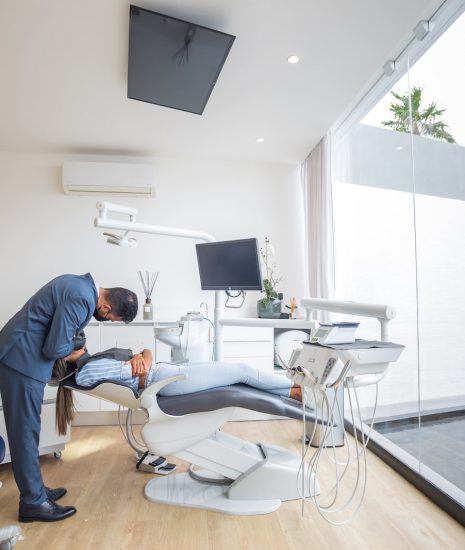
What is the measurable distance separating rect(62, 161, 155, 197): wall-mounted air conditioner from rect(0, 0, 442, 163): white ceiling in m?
0.18

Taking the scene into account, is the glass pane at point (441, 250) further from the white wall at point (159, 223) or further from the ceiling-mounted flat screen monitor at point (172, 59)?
the white wall at point (159, 223)

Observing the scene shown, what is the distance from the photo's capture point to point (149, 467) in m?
2.32

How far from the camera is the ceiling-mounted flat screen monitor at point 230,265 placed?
246cm

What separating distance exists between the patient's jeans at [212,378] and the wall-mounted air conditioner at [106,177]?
2018mm

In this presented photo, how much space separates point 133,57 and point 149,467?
238cm

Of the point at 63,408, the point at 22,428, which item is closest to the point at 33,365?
the point at 22,428

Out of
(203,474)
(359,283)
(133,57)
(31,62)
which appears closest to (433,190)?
(359,283)

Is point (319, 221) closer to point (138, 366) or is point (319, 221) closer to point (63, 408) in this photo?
point (138, 366)

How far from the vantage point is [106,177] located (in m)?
3.51

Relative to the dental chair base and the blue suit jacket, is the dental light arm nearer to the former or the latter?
the blue suit jacket

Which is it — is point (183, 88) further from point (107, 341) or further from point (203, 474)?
Answer: point (203, 474)

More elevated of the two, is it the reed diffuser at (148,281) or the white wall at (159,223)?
the white wall at (159,223)

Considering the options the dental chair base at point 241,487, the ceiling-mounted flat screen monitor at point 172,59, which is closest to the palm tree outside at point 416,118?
the ceiling-mounted flat screen monitor at point 172,59

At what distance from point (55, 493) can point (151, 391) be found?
2.73ft
